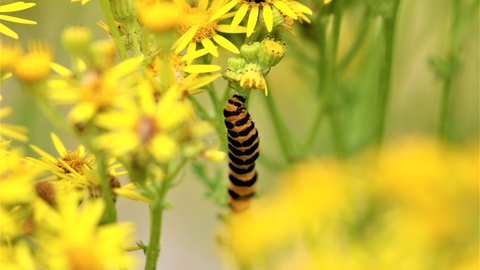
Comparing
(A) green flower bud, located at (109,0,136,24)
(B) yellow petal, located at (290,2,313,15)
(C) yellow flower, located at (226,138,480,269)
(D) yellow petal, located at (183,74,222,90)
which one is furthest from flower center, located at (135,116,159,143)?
(C) yellow flower, located at (226,138,480,269)

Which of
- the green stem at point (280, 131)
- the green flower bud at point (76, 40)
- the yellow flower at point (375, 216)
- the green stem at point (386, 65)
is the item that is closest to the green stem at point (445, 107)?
the yellow flower at point (375, 216)

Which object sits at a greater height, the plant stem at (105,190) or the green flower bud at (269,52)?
the green flower bud at (269,52)

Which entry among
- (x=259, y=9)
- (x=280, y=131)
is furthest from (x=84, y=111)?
(x=280, y=131)

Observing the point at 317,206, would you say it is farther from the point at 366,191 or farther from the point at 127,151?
the point at 127,151

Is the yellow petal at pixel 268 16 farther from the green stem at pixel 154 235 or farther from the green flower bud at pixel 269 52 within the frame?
the green stem at pixel 154 235

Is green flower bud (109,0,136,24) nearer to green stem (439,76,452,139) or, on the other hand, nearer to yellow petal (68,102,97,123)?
yellow petal (68,102,97,123)
